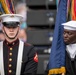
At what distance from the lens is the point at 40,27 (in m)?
6.11

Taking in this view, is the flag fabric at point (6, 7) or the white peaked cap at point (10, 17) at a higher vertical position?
the flag fabric at point (6, 7)

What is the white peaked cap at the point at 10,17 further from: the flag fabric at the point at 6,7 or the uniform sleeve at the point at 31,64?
the uniform sleeve at the point at 31,64

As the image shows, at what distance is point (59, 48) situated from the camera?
4.64 m

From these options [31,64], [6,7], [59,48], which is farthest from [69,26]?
[6,7]

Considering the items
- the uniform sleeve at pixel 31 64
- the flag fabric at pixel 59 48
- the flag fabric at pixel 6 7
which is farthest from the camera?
the flag fabric at pixel 6 7

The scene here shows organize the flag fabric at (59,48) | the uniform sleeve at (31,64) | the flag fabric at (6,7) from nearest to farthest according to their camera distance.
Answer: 1. the uniform sleeve at (31,64)
2. the flag fabric at (59,48)
3. the flag fabric at (6,7)

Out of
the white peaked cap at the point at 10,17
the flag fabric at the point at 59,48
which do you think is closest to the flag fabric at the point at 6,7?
the white peaked cap at the point at 10,17

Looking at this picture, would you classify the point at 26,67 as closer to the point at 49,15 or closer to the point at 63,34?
the point at 63,34

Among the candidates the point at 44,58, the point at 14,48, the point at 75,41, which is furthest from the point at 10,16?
the point at 44,58

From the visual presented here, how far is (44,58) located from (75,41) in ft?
4.18

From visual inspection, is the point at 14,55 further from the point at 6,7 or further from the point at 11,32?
the point at 6,7

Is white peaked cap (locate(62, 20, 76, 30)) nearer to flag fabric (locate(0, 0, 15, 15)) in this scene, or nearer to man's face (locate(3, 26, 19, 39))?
man's face (locate(3, 26, 19, 39))

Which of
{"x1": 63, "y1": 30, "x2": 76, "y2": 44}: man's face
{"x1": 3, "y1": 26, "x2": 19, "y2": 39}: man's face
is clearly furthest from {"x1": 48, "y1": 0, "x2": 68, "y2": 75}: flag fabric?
{"x1": 3, "y1": 26, "x2": 19, "y2": 39}: man's face

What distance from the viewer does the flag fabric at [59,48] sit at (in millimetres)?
4574
